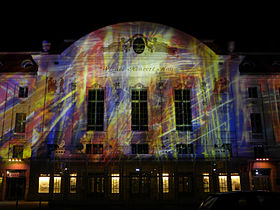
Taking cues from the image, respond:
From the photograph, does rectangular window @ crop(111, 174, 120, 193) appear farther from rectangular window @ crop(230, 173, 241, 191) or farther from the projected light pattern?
rectangular window @ crop(230, 173, 241, 191)

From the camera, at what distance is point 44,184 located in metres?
25.1

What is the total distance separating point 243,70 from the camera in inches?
1157

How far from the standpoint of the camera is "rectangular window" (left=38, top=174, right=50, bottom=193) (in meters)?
25.0

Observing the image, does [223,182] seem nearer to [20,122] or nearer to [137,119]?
[137,119]

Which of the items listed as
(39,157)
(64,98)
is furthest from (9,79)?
(39,157)

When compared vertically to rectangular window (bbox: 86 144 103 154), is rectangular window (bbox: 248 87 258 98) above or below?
above

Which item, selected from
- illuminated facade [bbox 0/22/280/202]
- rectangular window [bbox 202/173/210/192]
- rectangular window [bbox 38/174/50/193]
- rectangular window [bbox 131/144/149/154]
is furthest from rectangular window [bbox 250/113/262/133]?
rectangular window [bbox 38/174/50/193]

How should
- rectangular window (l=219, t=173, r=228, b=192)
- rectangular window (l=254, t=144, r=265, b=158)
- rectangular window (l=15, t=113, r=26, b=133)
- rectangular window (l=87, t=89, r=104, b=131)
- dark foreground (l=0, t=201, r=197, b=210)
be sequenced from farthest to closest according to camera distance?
rectangular window (l=15, t=113, r=26, b=133), rectangular window (l=87, t=89, r=104, b=131), rectangular window (l=254, t=144, r=265, b=158), rectangular window (l=219, t=173, r=228, b=192), dark foreground (l=0, t=201, r=197, b=210)

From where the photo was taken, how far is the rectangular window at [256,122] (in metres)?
27.7

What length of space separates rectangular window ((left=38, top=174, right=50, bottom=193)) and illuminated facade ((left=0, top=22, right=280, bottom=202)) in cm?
9

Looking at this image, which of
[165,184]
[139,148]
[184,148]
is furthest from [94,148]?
[184,148]

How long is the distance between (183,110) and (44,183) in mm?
15119

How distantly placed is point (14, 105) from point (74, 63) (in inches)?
299

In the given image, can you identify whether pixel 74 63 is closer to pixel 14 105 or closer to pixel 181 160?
pixel 14 105
